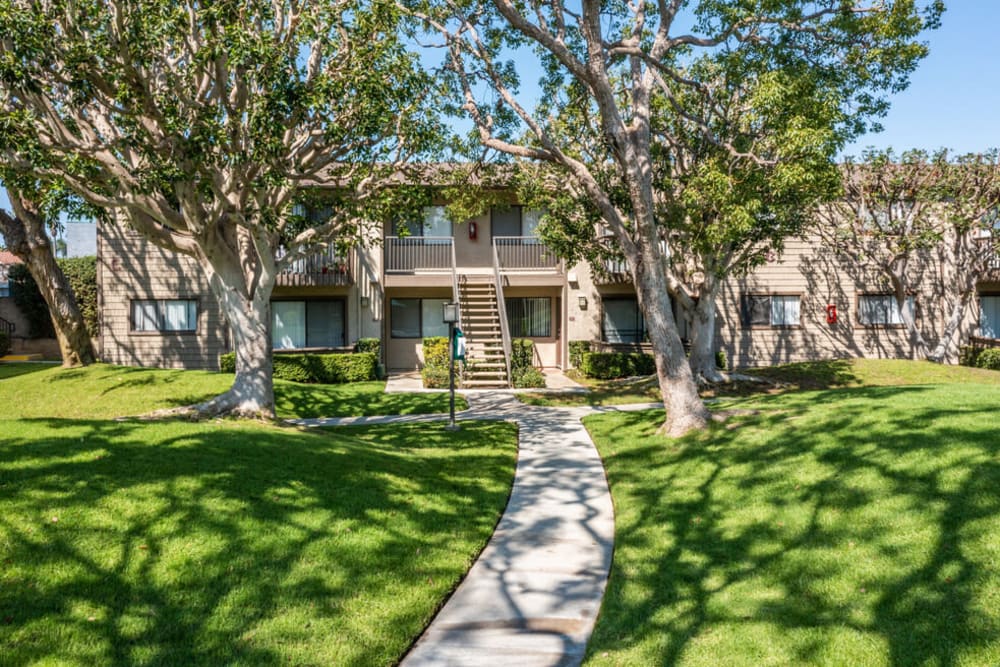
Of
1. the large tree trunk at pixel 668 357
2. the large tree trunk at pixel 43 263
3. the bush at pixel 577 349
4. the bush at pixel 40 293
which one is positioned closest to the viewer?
the large tree trunk at pixel 668 357

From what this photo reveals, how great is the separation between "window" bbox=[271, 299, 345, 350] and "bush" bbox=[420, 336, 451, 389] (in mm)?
3463

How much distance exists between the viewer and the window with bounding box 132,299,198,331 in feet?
76.3

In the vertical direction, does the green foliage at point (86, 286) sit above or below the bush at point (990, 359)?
above

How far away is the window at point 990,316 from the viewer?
25562mm

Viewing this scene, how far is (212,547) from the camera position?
19.2 feet

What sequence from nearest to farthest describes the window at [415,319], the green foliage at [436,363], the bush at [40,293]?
the green foliage at [436,363]
the window at [415,319]
the bush at [40,293]

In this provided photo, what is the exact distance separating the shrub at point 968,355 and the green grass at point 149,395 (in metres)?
18.0

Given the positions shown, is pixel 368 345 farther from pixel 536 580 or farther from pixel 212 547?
pixel 536 580

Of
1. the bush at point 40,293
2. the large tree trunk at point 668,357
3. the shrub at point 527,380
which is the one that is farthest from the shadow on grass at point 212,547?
the bush at point 40,293

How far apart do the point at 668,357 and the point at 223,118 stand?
9.55 metres

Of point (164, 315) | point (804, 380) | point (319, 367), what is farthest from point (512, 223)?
point (164, 315)

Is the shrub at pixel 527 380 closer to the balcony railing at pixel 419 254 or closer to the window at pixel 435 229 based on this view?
the balcony railing at pixel 419 254

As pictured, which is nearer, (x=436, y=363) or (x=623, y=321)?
(x=436, y=363)

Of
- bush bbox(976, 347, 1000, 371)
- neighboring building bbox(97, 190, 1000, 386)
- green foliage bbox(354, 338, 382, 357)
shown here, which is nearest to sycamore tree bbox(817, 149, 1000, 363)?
bush bbox(976, 347, 1000, 371)
